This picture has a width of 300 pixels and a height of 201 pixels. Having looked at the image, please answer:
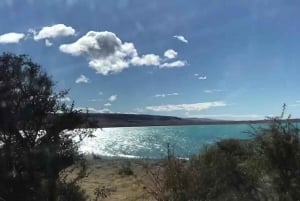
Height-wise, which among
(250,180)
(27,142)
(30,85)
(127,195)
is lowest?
(127,195)

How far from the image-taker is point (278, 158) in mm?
10031

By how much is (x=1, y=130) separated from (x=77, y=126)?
1.97 meters

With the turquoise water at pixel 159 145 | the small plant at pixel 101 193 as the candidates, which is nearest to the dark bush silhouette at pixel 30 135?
the turquoise water at pixel 159 145

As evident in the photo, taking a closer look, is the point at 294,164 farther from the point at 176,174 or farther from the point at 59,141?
the point at 59,141

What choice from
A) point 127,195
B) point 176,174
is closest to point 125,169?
point 127,195

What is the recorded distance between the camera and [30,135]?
459 inches

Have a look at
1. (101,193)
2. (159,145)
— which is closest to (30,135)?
(101,193)

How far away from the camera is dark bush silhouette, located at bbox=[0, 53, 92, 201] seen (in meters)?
11.2

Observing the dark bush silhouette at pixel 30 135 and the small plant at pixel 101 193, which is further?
the small plant at pixel 101 193

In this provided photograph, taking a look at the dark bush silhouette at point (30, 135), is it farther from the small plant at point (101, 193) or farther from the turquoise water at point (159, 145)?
the small plant at point (101, 193)

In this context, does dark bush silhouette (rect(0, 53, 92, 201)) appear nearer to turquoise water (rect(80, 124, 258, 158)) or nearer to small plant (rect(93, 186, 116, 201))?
turquoise water (rect(80, 124, 258, 158))

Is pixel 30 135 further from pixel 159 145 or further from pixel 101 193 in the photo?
pixel 159 145

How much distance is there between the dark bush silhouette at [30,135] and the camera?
11.2m

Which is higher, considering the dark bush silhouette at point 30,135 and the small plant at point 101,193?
the dark bush silhouette at point 30,135
